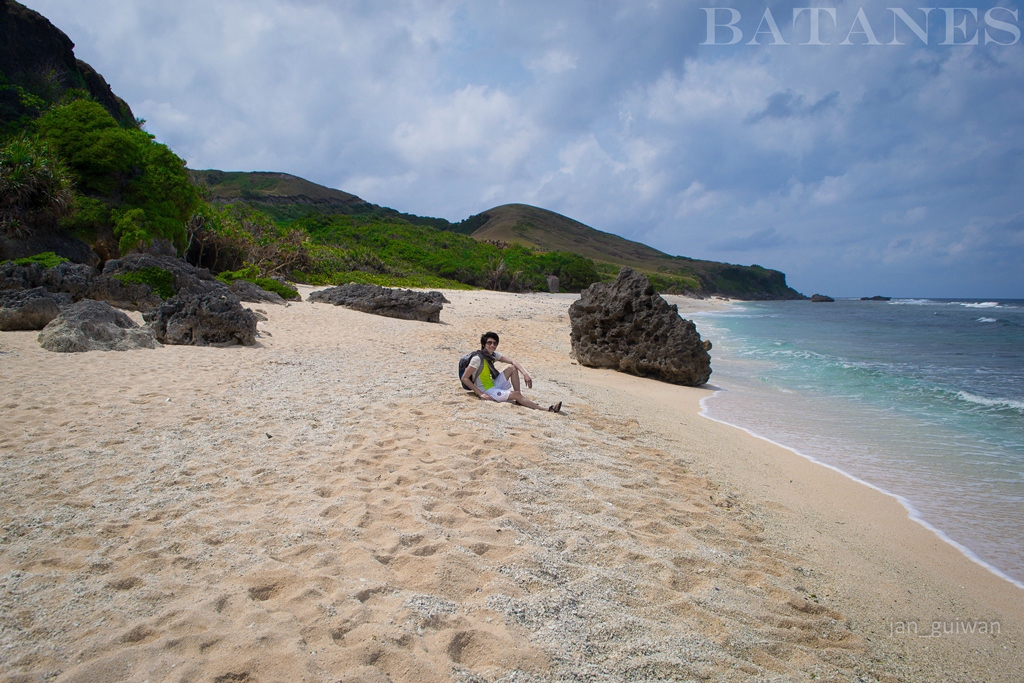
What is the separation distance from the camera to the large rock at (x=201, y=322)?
9.09m

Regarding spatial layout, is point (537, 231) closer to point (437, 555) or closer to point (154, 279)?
point (154, 279)

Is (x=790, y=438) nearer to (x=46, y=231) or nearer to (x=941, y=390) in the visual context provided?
(x=941, y=390)

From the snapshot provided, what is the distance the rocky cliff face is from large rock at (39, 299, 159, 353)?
1416 cm

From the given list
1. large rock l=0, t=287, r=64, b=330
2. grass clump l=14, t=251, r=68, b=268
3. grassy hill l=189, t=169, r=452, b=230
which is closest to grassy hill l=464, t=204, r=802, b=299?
grassy hill l=189, t=169, r=452, b=230

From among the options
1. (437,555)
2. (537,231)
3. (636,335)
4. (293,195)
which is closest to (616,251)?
(537,231)

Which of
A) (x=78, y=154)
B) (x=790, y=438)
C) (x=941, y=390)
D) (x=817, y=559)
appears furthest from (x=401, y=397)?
(x=78, y=154)

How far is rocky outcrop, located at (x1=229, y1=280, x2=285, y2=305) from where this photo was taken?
15.0 m

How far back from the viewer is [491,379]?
6707mm

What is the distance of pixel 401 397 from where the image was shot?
6.34 meters

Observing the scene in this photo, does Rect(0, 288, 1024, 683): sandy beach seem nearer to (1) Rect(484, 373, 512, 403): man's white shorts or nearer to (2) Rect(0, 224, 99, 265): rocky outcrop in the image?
(1) Rect(484, 373, 512, 403): man's white shorts

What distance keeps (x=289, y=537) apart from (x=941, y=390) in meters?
12.9

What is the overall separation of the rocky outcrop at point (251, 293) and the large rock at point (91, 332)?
21.4ft

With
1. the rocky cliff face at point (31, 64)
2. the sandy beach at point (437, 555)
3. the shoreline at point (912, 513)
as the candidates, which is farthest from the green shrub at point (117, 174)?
the shoreline at point (912, 513)

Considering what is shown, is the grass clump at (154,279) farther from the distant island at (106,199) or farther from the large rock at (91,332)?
the large rock at (91,332)
